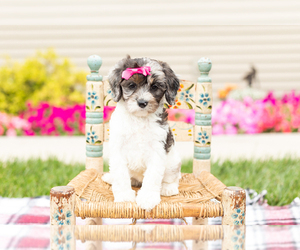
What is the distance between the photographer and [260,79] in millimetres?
7723

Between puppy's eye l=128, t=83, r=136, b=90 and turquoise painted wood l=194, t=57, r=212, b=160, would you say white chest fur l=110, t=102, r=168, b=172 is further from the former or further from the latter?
turquoise painted wood l=194, t=57, r=212, b=160

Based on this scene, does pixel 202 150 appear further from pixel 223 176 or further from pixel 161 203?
pixel 223 176

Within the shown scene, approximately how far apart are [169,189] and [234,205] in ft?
1.72

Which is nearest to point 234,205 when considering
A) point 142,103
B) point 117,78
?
point 142,103

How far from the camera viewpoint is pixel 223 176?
167 inches

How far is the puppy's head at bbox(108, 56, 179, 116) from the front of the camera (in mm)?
1880

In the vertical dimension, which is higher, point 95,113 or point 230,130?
point 95,113

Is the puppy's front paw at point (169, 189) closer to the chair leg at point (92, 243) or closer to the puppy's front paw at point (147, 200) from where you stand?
the puppy's front paw at point (147, 200)

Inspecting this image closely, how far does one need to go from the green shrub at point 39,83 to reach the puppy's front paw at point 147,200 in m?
4.88

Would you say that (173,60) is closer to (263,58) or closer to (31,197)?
(263,58)

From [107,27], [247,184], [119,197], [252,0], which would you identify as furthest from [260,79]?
[119,197]

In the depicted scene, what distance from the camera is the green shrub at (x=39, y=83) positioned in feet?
21.2

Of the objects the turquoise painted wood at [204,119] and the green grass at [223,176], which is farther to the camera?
the green grass at [223,176]

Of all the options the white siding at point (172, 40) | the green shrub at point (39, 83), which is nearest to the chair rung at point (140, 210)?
the green shrub at point (39, 83)
